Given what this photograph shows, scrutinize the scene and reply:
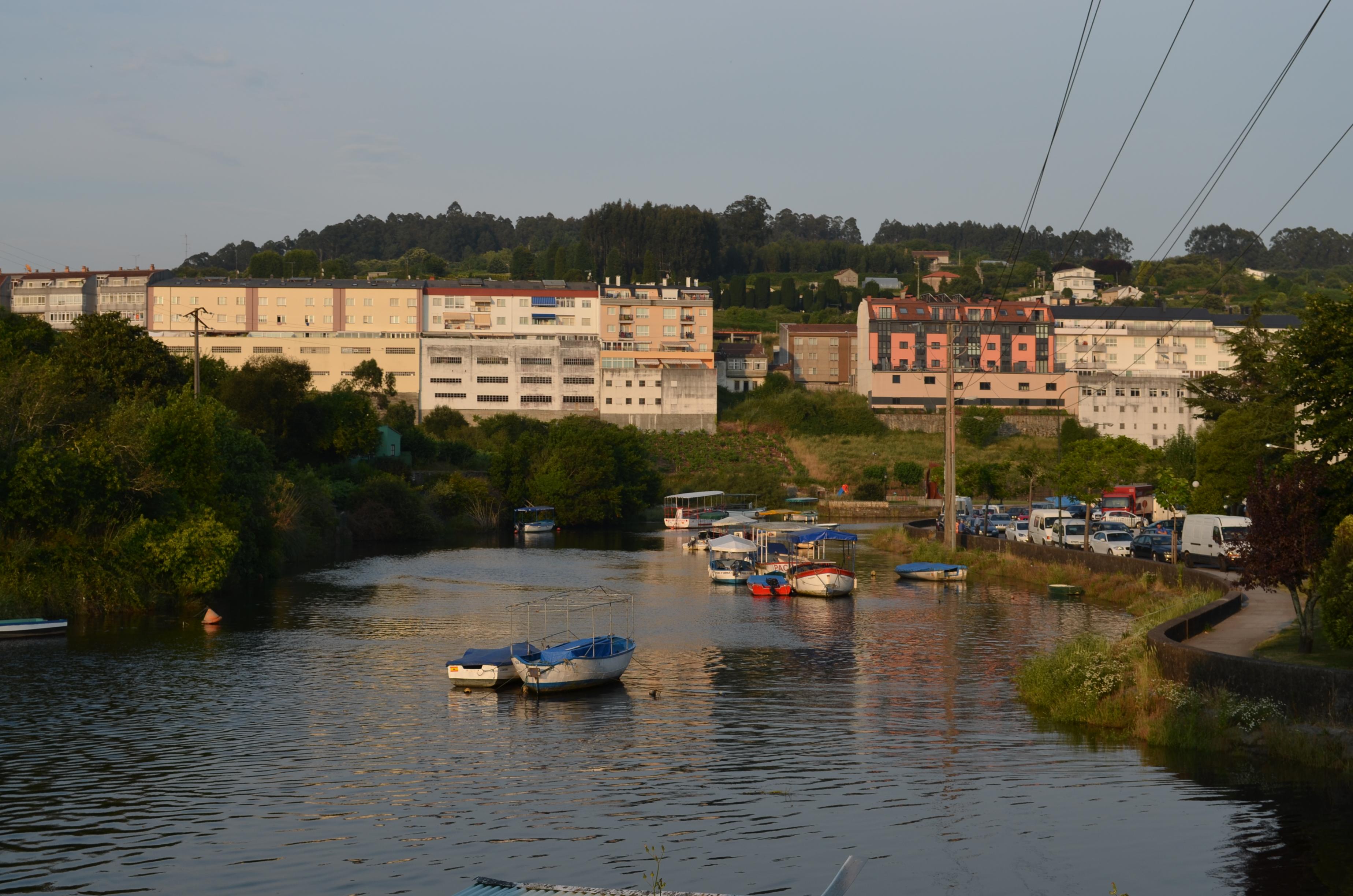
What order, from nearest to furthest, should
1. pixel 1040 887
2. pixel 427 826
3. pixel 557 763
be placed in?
pixel 1040 887, pixel 427 826, pixel 557 763

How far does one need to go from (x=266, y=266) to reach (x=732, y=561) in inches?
6219

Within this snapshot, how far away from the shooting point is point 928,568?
182ft

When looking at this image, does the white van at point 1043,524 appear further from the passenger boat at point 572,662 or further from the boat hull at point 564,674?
the boat hull at point 564,674

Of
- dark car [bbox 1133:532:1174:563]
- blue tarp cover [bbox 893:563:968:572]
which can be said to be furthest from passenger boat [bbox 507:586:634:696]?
dark car [bbox 1133:532:1174:563]

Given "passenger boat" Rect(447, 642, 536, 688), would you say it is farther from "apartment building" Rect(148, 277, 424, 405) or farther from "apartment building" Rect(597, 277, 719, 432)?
"apartment building" Rect(148, 277, 424, 405)

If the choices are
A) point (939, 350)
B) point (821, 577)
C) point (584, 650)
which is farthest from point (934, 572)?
point (939, 350)

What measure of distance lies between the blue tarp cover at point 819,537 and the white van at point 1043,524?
11.2 metres

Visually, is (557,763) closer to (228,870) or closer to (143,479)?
(228,870)

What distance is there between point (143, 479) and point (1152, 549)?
131 feet

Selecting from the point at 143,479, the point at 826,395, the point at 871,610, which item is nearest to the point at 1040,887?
the point at 871,610

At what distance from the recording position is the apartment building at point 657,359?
13062cm

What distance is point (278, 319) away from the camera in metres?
139

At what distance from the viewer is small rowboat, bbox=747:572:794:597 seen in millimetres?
52219

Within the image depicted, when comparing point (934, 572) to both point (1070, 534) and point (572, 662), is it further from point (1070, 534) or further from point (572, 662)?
point (572, 662)
